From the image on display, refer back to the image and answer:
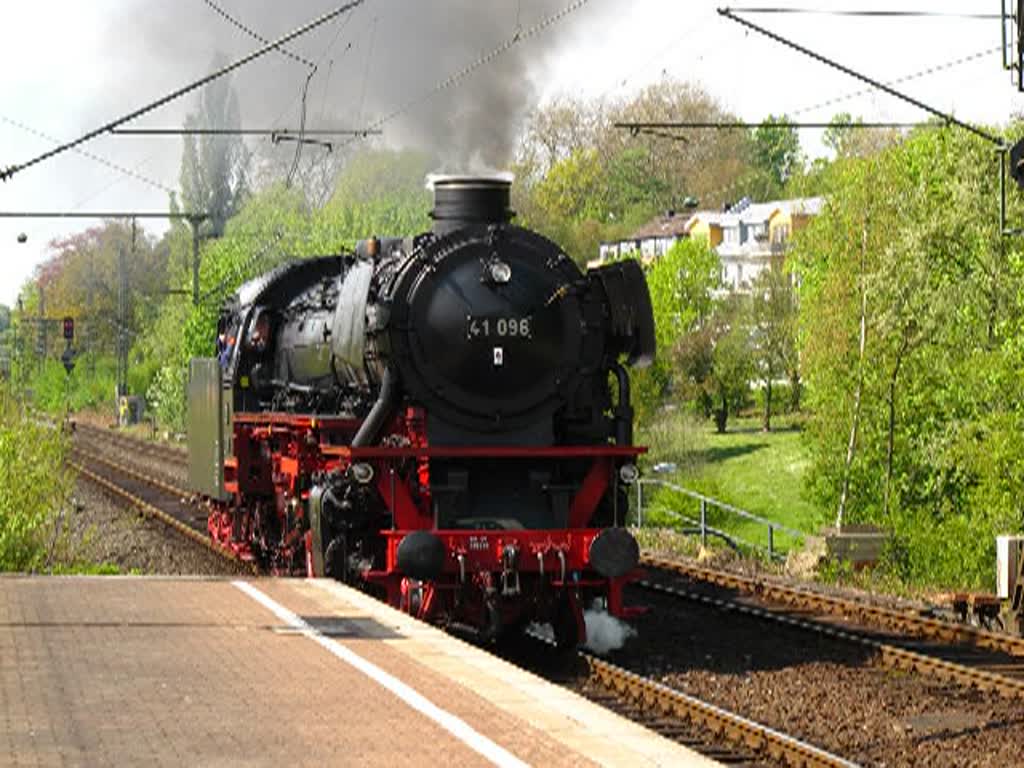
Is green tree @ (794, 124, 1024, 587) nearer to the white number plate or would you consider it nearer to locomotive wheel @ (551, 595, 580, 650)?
locomotive wheel @ (551, 595, 580, 650)

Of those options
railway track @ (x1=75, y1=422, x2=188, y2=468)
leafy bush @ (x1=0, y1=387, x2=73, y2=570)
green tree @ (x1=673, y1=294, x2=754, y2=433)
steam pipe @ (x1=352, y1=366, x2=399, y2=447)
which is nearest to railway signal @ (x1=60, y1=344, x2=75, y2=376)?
railway track @ (x1=75, y1=422, x2=188, y2=468)

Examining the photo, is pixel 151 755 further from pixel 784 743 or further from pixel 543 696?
pixel 784 743

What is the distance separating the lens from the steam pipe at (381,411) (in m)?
15.8

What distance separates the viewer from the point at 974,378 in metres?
36.5

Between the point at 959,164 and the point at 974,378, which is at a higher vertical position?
the point at 959,164

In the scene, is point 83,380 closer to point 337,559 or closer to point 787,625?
point 337,559

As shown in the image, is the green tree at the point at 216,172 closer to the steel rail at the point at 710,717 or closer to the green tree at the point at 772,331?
the green tree at the point at 772,331

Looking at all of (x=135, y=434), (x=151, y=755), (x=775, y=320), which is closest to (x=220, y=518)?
(x=151, y=755)

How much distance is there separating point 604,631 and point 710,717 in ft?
13.6

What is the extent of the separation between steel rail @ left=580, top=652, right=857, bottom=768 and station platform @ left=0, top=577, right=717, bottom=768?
4.36ft

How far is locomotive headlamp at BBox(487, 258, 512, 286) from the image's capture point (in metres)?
15.8

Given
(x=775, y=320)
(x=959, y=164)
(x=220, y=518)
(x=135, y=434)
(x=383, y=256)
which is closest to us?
(x=383, y=256)

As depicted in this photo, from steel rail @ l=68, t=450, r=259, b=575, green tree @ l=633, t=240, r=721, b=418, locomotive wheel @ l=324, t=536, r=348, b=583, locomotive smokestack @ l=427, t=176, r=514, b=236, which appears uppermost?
green tree @ l=633, t=240, r=721, b=418

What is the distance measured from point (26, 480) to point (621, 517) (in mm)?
8933
